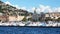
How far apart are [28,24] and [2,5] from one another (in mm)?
32985

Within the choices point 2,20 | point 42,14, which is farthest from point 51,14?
point 2,20

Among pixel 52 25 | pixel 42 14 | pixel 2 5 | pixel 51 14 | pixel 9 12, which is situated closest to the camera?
pixel 52 25

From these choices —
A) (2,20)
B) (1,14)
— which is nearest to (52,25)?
(2,20)

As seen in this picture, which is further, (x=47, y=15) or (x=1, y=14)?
(x=1, y=14)

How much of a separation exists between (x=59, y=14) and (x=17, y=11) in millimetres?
14258

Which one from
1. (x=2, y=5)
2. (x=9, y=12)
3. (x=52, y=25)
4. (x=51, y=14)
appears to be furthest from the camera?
(x=2, y=5)

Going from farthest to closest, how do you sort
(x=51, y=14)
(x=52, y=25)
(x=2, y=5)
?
(x=2, y=5) < (x=51, y=14) < (x=52, y=25)

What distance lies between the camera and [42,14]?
80375 mm

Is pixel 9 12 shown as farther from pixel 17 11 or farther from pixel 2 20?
pixel 2 20

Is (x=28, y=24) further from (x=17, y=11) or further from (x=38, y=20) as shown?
(x=17, y=11)

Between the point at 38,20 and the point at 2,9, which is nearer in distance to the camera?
the point at 38,20

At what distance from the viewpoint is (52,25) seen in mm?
71500

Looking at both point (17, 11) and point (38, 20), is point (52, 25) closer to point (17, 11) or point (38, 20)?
point (38, 20)

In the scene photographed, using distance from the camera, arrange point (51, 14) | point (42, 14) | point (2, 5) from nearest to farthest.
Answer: point (42, 14), point (51, 14), point (2, 5)
